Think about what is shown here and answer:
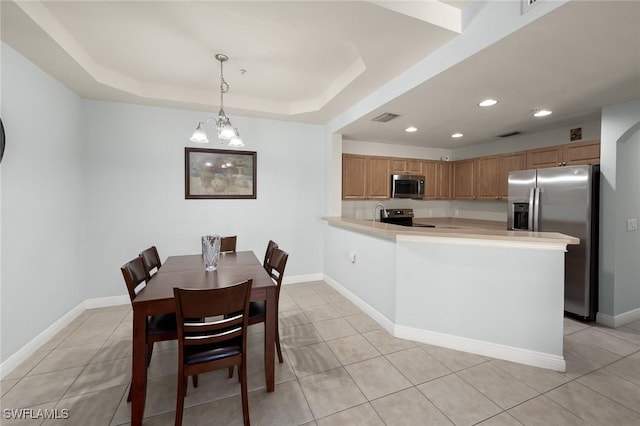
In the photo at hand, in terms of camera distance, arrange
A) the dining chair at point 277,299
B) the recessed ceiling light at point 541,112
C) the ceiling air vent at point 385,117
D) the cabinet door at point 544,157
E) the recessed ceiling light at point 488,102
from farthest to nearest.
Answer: the cabinet door at point 544,157, the ceiling air vent at point 385,117, the recessed ceiling light at point 541,112, the recessed ceiling light at point 488,102, the dining chair at point 277,299

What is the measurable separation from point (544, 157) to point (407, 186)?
6.32 feet

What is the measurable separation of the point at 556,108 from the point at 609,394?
109 inches

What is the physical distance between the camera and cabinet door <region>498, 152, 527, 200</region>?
4.11 meters

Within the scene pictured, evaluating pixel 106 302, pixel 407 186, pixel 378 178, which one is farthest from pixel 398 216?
pixel 106 302

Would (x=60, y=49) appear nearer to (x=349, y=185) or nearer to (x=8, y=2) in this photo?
(x=8, y=2)

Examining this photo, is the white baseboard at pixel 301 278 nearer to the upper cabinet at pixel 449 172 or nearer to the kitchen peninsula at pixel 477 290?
the upper cabinet at pixel 449 172

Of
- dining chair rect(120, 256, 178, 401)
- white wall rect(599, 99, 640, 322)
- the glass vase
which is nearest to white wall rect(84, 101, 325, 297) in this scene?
the glass vase

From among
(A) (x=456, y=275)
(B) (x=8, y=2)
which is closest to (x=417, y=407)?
(A) (x=456, y=275)

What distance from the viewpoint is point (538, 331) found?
2189 millimetres

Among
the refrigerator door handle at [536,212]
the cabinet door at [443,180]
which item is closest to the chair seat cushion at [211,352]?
the refrigerator door handle at [536,212]

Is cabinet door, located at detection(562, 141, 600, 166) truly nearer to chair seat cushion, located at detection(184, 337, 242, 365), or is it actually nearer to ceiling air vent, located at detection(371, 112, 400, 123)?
ceiling air vent, located at detection(371, 112, 400, 123)

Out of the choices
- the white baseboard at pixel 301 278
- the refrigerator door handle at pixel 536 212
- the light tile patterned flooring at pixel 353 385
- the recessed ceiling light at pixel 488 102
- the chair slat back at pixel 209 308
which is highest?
the recessed ceiling light at pixel 488 102

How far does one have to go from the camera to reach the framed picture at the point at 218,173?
365 cm

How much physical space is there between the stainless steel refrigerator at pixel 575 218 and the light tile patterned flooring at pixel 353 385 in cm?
44
